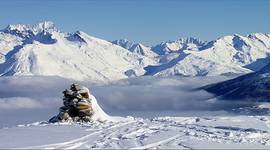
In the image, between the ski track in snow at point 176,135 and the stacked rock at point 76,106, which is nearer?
the ski track in snow at point 176,135

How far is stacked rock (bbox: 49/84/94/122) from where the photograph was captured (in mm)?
54375

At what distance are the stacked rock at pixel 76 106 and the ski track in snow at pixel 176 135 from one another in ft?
13.6

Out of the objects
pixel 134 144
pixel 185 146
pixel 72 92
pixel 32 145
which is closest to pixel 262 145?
pixel 185 146

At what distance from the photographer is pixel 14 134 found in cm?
4484

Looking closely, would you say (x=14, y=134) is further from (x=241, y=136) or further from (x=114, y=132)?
(x=241, y=136)

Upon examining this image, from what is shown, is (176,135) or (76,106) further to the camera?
(76,106)

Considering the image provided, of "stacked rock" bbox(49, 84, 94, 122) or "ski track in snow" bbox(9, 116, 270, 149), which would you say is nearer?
"ski track in snow" bbox(9, 116, 270, 149)

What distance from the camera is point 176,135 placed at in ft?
138

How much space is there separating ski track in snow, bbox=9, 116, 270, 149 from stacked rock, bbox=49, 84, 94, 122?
415 cm

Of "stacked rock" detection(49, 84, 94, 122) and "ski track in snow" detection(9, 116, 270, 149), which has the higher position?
"stacked rock" detection(49, 84, 94, 122)

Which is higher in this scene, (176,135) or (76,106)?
(76,106)

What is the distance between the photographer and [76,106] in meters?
55.0

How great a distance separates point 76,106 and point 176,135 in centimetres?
1518

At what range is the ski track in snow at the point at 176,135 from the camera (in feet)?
122
